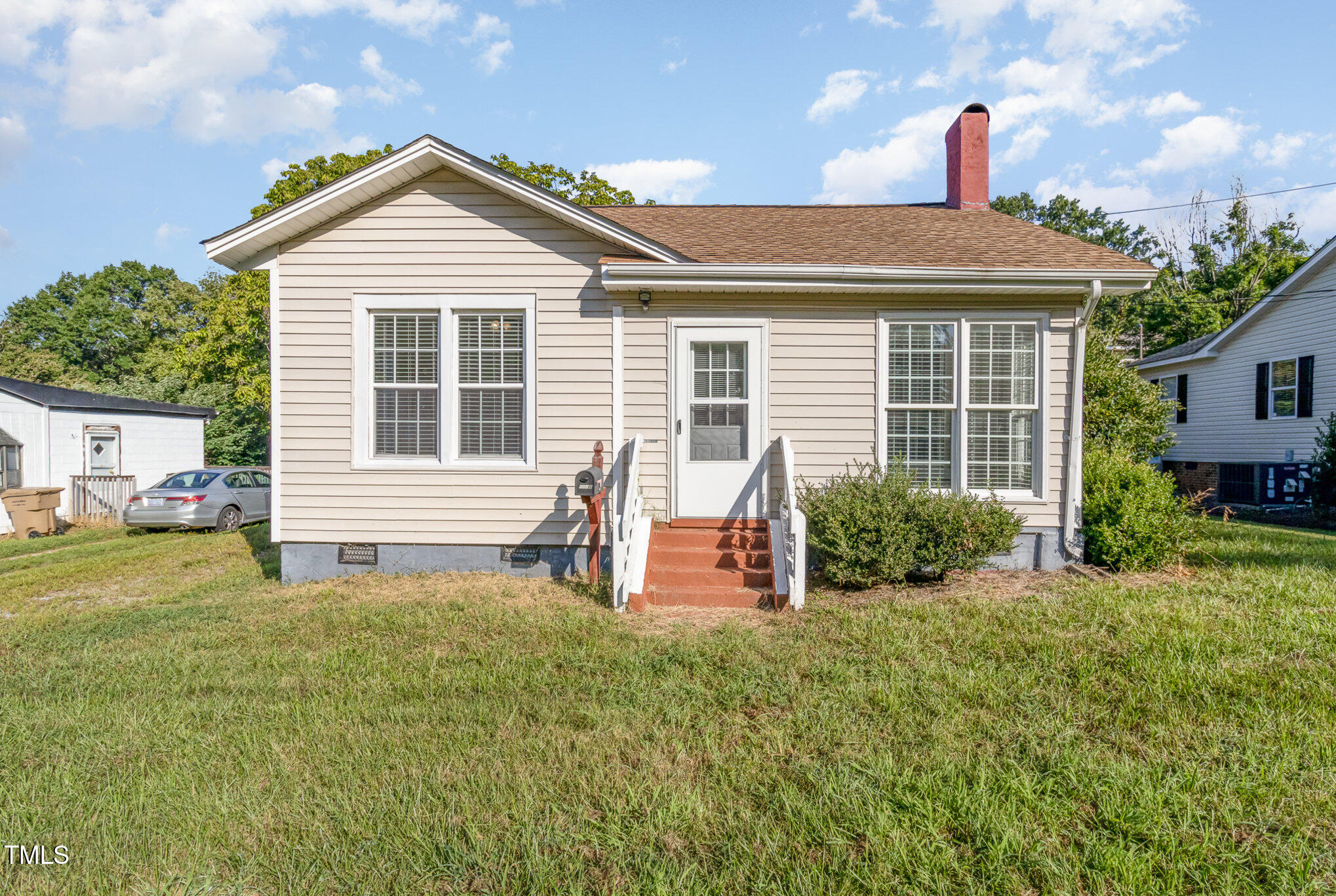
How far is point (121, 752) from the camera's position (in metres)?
3.41

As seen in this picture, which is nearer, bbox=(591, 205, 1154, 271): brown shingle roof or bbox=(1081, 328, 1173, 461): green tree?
bbox=(591, 205, 1154, 271): brown shingle roof

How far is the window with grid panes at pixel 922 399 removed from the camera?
7.25 metres

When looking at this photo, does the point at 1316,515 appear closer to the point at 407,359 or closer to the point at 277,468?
the point at 407,359

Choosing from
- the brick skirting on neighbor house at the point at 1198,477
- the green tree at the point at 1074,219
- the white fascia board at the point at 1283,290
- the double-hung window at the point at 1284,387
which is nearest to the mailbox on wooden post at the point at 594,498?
the white fascia board at the point at 1283,290

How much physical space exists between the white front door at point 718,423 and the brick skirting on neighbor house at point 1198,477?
1599 cm

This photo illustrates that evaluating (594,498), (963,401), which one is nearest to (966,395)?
(963,401)

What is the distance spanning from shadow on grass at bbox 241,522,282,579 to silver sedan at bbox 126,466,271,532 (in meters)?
0.41

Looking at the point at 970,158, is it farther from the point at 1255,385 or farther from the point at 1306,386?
the point at 1255,385

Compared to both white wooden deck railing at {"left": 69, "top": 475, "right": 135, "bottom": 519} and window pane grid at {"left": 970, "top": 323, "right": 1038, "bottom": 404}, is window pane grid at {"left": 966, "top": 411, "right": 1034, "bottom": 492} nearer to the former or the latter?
window pane grid at {"left": 970, "top": 323, "right": 1038, "bottom": 404}

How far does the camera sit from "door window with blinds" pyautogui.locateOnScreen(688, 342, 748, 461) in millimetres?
7266

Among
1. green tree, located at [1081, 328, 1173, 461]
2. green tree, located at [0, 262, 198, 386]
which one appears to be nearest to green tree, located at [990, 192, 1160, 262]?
green tree, located at [1081, 328, 1173, 461]

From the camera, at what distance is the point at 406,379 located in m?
7.29

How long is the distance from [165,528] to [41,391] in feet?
16.0

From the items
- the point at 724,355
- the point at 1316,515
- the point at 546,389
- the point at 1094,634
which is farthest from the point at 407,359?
the point at 1316,515
